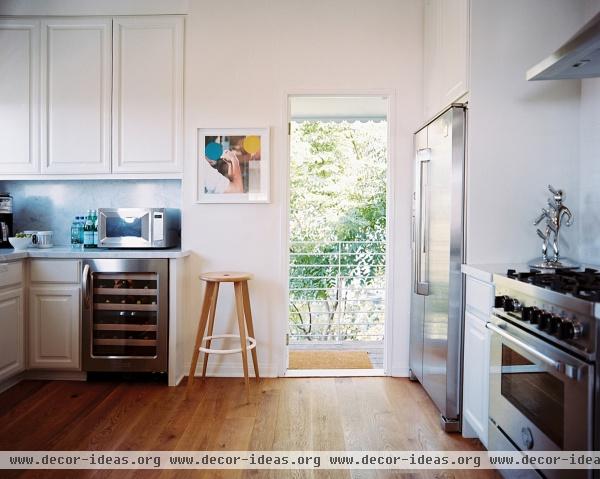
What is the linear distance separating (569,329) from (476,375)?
91 cm

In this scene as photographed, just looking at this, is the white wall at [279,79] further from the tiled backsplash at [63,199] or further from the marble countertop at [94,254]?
the tiled backsplash at [63,199]

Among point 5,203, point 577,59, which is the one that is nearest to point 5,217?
point 5,203

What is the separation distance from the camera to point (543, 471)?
64.1 inches

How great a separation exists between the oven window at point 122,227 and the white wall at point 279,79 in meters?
0.45

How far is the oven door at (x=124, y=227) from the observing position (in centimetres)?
337

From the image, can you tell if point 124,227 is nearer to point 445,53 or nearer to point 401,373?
point 401,373

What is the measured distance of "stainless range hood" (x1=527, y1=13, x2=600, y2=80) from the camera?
64.3 inches

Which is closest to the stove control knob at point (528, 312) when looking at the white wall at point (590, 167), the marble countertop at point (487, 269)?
the marble countertop at point (487, 269)

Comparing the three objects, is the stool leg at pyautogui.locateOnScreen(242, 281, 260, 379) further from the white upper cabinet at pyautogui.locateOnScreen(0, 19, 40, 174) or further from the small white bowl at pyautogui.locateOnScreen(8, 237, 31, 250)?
the white upper cabinet at pyautogui.locateOnScreen(0, 19, 40, 174)

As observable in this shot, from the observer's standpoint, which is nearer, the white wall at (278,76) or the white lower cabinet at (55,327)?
the white lower cabinet at (55,327)

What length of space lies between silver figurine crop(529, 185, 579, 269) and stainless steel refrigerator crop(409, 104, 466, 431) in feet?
1.26

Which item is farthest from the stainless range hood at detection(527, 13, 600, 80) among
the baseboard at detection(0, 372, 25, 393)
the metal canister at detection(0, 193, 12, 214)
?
the metal canister at detection(0, 193, 12, 214)

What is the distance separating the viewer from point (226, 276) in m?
3.21

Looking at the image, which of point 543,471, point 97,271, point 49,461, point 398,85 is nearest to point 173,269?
point 97,271
